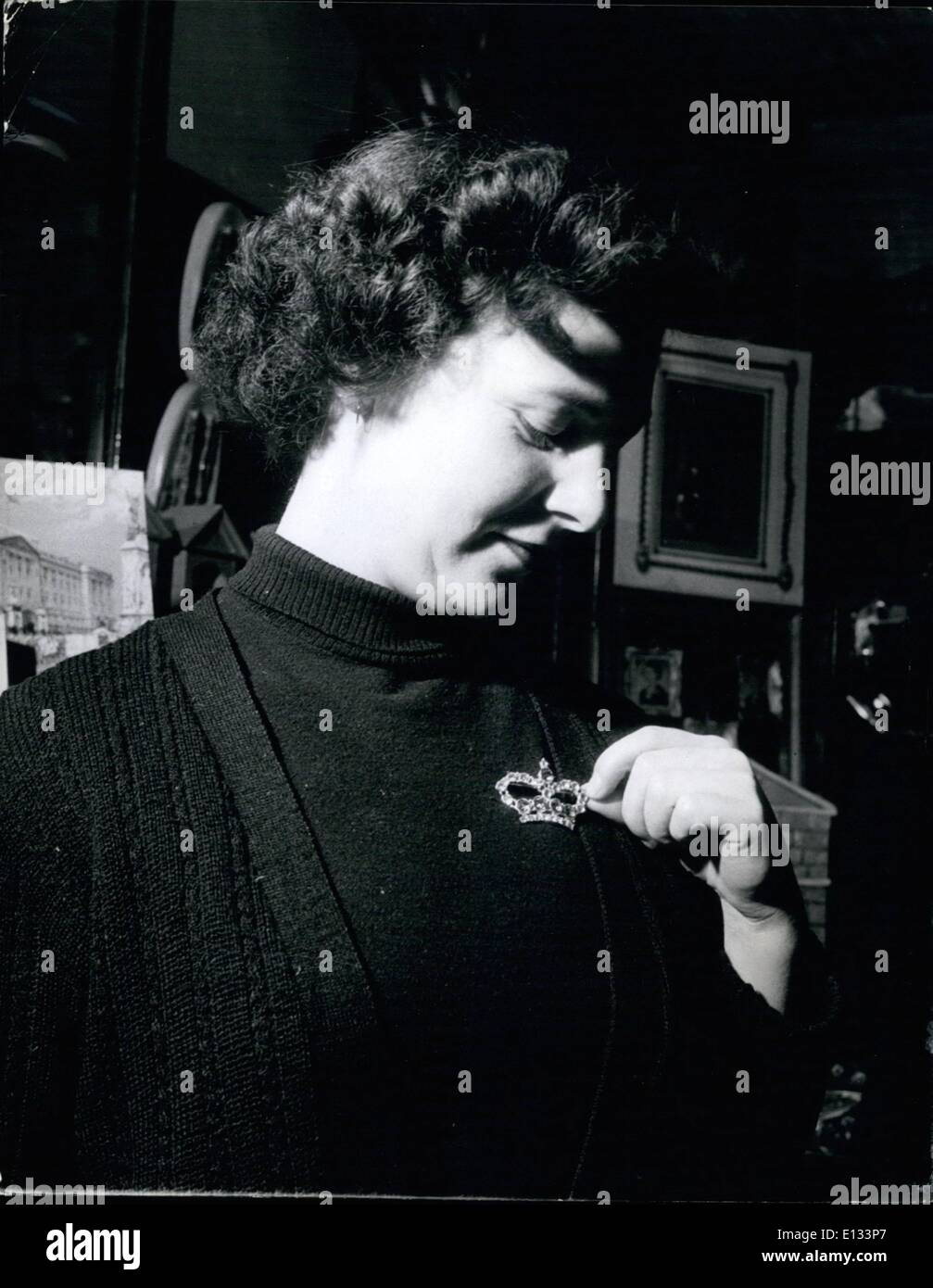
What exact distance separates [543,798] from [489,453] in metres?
0.33

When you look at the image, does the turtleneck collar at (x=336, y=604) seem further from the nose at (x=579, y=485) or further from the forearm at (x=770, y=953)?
the forearm at (x=770, y=953)

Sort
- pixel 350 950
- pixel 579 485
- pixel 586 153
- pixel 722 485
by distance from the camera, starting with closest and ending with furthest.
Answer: pixel 350 950, pixel 579 485, pixel 586 153, pixel 722 485

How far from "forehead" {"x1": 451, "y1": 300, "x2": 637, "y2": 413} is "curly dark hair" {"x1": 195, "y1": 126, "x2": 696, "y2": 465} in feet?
0.04

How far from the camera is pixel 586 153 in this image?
107cm

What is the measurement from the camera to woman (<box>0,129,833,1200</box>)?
81 centimetres

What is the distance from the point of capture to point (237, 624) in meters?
0.96

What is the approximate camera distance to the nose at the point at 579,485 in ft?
3.06

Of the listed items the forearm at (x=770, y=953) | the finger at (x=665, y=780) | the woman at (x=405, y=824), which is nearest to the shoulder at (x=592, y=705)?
the woman at (x=405, y=824)

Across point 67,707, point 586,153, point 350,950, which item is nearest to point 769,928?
point 350,950

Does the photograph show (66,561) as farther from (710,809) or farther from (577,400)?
(710,809)

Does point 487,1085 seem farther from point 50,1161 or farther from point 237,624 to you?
point 237,624

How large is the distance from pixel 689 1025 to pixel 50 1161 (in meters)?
0.57

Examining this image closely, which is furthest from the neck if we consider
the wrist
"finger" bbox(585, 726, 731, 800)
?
the wrist
